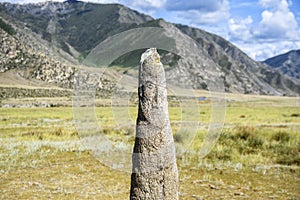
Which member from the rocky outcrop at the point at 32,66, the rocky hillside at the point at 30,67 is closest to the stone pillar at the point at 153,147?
the rocky hillside at the point at 30,67

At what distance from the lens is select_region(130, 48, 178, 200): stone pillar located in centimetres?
701

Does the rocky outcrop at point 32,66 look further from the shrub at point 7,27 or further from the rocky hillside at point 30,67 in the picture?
the shrub at point 7,27

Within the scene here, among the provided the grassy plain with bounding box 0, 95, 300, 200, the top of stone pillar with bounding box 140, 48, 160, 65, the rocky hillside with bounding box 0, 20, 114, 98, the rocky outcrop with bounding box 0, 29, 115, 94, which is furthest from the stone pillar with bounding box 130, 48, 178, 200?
the rocky outcrop with bounding box 0, 29, 115, 94

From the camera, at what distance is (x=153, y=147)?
706 cm

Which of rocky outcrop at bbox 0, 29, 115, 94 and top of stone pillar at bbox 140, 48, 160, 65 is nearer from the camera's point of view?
top of stone pillar at bbox 140, 48, 160, 65

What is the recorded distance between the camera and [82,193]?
10828 mm

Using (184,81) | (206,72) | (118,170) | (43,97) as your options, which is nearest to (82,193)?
(118,170)

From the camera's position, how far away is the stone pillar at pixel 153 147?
23.0ft

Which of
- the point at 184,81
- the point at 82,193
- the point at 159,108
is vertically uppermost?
the point at 184,81

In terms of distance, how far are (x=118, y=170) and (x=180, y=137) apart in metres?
8.93

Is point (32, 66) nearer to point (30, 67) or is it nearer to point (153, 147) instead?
point (30, 67)

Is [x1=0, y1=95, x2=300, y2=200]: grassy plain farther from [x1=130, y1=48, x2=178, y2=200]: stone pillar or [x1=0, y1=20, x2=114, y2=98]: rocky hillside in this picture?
[x1=0, y1=20, x2=114, y2=98]: rocky hillside

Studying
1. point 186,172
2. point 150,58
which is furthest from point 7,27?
point 150,58

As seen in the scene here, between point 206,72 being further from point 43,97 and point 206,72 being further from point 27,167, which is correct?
point 27,167
